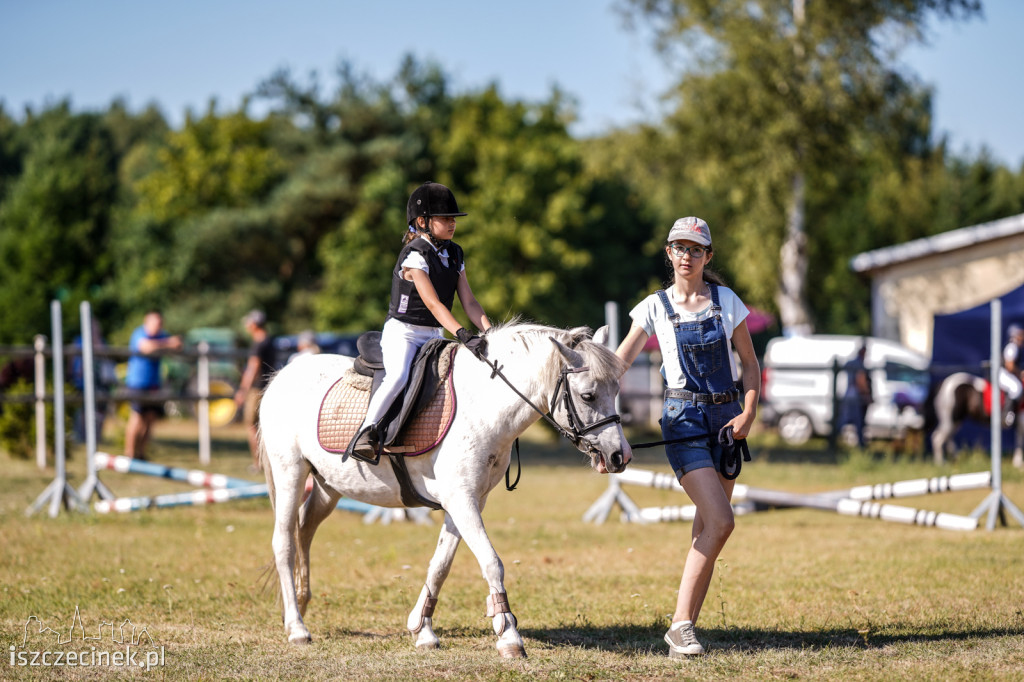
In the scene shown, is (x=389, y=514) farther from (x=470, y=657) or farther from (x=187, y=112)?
(x=187, y=112)

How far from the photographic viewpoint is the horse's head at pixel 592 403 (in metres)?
4.93

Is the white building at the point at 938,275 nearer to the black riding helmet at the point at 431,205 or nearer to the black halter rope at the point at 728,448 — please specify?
the black halter rope at the point at 728,448

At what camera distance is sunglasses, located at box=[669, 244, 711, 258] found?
511 cm

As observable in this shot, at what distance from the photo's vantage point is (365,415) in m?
5.54

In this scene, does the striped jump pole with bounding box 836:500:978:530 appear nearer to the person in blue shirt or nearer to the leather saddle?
the leather saddle

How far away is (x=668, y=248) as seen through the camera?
523cm

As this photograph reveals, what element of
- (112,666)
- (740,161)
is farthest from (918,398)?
(112,666)

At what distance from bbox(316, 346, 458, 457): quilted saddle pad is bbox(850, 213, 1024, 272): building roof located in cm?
2441

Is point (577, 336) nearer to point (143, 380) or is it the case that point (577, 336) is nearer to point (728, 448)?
point (728, 448)

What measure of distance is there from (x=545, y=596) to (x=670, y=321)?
260cm

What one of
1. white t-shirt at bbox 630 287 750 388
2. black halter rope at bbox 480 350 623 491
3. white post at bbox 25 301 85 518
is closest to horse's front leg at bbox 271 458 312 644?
black halter rope at bbox 480 350 623 491

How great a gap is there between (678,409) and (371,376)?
174cm

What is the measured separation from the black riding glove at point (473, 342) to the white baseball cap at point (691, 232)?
3.70 ft

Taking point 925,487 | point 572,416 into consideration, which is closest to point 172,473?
point 572,416
